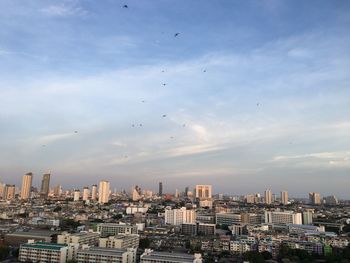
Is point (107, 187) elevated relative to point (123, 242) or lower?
elevated

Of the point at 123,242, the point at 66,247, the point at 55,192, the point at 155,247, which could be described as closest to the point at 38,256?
the point at 66,247

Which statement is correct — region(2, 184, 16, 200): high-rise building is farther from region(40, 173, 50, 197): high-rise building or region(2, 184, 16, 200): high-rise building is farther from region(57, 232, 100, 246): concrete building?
region(57, 232, 100, 246): concrete building

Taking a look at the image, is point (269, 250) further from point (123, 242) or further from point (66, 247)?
point (66, 247)

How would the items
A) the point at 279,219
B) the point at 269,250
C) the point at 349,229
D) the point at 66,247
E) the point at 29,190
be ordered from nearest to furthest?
the point at 66,247, the point at 269,250, the point at 349,229, the point at 279,219, the point at 29,190

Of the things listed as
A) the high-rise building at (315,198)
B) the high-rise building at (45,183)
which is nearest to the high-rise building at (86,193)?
the high-rise building at (45,183)

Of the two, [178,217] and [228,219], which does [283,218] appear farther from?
[178,217]

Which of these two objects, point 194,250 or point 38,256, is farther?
point 194,250
